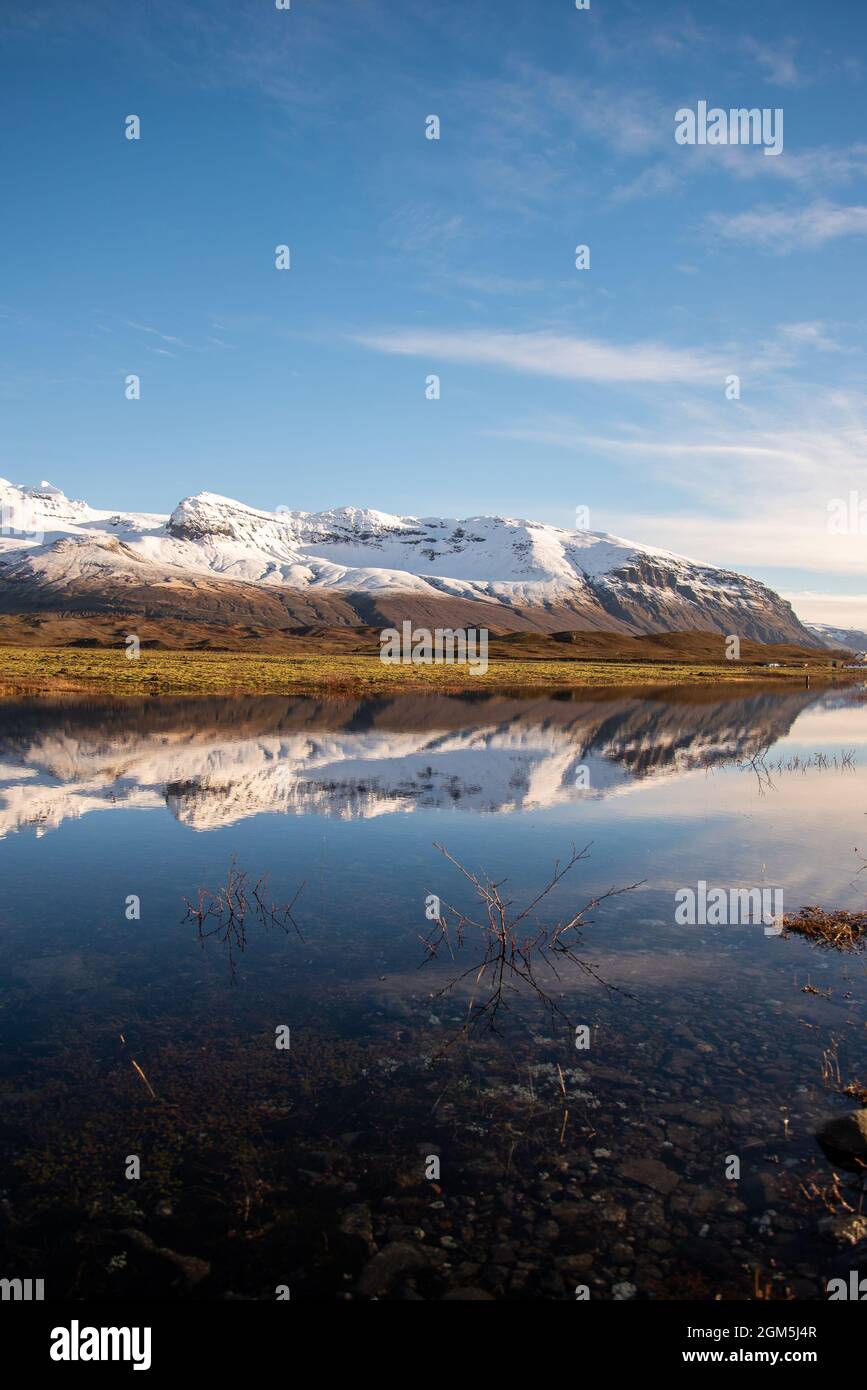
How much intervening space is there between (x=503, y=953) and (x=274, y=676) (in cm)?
8827

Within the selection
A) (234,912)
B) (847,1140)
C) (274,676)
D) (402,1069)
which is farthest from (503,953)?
(274,676)

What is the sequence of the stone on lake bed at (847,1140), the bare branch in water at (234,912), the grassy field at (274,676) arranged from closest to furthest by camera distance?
1. the stone on lake bed at (847,1140)
2. the bare branch in water at (234,912)
3. the grassy field at (274,676)

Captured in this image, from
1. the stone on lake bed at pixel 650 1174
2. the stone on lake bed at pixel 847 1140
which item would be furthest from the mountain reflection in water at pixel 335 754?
the stone on lake bed at pixel 847 1140

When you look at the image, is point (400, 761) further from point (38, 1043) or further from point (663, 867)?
point (38, 1043)

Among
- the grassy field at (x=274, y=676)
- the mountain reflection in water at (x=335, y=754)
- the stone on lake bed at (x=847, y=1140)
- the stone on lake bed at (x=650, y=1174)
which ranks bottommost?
the stone on lake bed at (x=650, y=1174)

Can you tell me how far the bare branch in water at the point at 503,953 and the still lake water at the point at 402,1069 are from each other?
236 millimetres

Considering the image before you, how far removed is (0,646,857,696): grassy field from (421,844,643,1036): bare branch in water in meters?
68.8

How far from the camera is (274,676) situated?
101000 millimetres

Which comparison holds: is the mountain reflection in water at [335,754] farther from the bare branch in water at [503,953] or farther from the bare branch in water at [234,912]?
the bare branch in water at [503,953]

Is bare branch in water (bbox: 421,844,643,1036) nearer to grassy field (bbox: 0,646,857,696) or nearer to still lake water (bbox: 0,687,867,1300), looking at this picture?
still lake water (bbox: 0,687,867,1300)

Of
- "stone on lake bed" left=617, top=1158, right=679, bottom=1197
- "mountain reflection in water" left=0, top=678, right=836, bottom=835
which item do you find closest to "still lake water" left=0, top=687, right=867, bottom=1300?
"stone on lake bed" left=617, top=1158, right=679, bottom=1197

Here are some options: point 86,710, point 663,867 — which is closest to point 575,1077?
point 663,867

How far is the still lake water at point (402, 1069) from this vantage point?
832cm

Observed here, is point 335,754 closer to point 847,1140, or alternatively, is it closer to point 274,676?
point 847,1140
